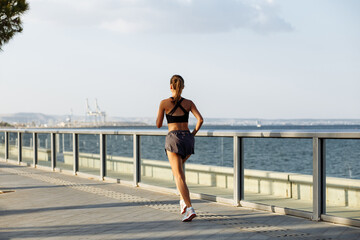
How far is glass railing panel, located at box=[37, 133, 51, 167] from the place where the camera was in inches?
495

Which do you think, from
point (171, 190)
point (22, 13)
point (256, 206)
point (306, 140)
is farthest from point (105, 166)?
point (306, 140)

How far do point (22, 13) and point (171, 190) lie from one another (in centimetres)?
428

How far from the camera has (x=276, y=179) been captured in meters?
6.34

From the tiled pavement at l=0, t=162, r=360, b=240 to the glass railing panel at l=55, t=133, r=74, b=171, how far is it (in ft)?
9.44

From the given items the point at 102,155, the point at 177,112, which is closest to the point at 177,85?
the point at 177,112

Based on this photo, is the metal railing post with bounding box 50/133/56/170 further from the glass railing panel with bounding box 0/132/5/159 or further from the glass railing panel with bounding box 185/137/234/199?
the glass railing panel with bounding box 185/137/234/199

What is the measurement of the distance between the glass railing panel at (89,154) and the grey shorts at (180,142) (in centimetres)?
457

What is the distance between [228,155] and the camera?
277 inches

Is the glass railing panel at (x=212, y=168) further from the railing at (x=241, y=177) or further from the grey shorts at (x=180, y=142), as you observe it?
the grey shorts at (x=180, y=142)

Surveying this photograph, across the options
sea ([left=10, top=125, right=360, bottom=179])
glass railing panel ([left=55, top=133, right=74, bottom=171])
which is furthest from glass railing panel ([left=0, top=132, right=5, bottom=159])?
sea ([left=10, top=125, right=360, bottom=179])

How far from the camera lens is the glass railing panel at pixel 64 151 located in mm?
11484

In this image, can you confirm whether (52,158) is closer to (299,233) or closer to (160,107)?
(160,107)

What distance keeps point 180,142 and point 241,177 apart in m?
1.27

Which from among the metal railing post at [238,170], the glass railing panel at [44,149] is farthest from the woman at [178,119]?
the glass railing panel at [44,149]
